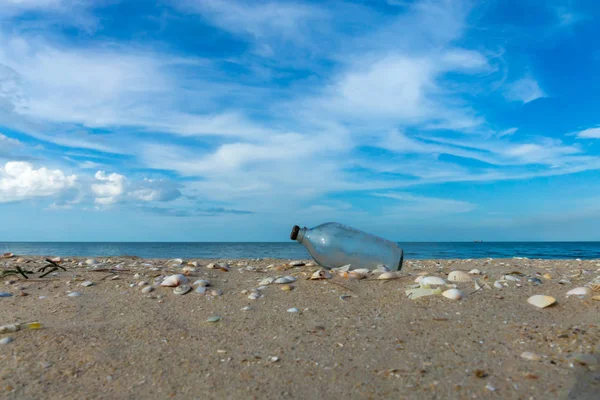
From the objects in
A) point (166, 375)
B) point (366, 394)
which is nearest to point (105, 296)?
point (166, 375)

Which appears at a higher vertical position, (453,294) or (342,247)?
(342,247)

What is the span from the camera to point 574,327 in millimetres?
2244

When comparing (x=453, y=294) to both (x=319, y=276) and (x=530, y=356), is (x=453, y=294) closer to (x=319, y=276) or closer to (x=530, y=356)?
(x=530, y=356)

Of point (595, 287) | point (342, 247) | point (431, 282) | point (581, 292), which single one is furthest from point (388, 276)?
point (595, 287)

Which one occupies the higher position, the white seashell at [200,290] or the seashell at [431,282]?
the seashell at [431,282]

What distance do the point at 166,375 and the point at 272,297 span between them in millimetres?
1230

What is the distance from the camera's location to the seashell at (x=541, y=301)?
106 inches

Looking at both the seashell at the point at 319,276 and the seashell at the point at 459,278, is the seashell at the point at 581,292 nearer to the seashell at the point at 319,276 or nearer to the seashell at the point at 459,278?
the seashell at the point at 459,278

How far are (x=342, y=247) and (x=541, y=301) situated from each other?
186cm

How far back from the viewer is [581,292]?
Answer: 287cm

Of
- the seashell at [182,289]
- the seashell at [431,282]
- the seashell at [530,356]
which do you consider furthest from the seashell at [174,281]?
the seashell at [530,356]

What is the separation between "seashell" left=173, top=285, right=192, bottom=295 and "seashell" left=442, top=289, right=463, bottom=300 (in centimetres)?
200

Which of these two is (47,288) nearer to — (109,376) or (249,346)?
(109,376)

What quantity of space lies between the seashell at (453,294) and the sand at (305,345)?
0.15 feet
